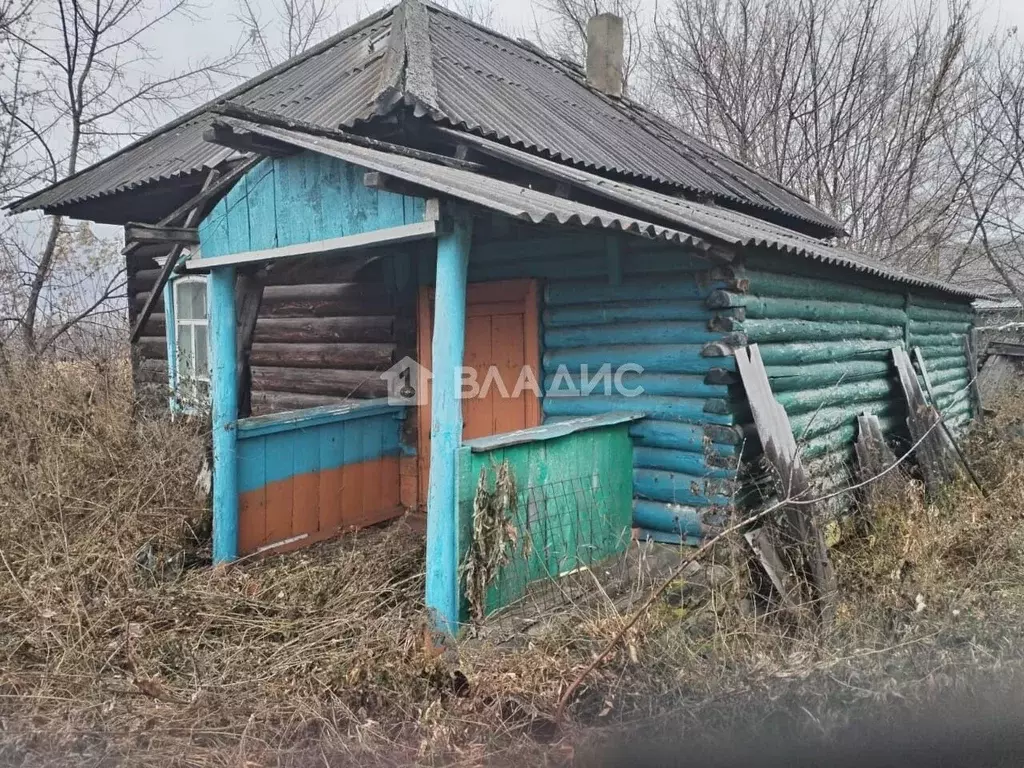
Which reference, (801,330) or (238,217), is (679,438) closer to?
(801,330)

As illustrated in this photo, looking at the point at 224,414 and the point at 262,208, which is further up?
the point at 262,208

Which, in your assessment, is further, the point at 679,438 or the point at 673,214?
the point at 679,438

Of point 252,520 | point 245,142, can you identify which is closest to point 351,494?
point 252,520

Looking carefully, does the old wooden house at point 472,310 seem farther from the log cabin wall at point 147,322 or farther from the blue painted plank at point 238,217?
the log cabin wall at point 147,322

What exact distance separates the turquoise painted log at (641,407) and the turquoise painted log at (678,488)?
0.38 metres

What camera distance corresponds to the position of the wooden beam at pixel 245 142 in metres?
3.82

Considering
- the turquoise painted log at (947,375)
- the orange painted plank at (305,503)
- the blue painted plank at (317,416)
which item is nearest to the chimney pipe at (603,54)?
the turquoise painted log at (947,375)

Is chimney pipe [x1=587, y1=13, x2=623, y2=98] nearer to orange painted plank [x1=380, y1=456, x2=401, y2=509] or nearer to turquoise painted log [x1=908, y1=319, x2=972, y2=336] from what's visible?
turquoise painted log [x1=908, y1=319, x2=972, y2=336]

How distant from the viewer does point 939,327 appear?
919 centimetres

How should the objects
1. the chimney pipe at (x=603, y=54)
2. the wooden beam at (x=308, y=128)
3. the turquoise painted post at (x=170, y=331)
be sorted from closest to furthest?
the wooden beam at (x=308, y=128) → the turquoise painted post at (x=170, y=331) → the chimney pipe at (x=603, y=54)

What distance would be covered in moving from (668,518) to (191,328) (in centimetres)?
638

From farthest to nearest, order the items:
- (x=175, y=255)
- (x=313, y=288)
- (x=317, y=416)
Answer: (x=313, y=288) < (x=175, y=255) < (x=317, y=416)

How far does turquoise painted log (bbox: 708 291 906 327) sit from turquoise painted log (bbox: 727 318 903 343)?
0.16 ft

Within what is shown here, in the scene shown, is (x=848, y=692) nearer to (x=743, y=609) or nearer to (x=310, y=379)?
(x=743, y=609)
